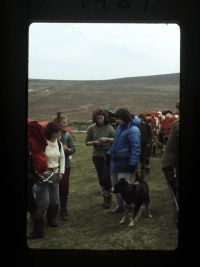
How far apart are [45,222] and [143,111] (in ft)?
2.31

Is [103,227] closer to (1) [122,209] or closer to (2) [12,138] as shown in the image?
(1) [122,209]

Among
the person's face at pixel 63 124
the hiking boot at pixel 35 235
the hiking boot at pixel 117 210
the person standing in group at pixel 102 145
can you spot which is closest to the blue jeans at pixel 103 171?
the person standing in group at pixel 102 145

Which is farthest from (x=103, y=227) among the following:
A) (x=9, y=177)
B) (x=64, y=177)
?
(x=9, y=177)

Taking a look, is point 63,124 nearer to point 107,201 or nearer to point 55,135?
point 55,135

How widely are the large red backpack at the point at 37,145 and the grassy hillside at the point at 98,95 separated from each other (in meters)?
0.05

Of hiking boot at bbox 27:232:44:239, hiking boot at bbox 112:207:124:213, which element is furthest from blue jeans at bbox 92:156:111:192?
hiking boot at bbox 27:232:44:239

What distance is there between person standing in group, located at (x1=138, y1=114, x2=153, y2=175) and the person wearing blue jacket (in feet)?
0.07

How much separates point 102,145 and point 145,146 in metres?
0.21

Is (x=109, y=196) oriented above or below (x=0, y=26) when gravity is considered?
below

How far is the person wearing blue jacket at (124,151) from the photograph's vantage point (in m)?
2.86

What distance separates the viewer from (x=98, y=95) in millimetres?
2848

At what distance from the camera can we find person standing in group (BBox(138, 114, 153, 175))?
2850 mm

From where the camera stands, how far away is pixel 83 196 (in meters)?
2.83

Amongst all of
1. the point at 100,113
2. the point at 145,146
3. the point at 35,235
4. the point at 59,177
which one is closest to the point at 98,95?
the point at 100,113
